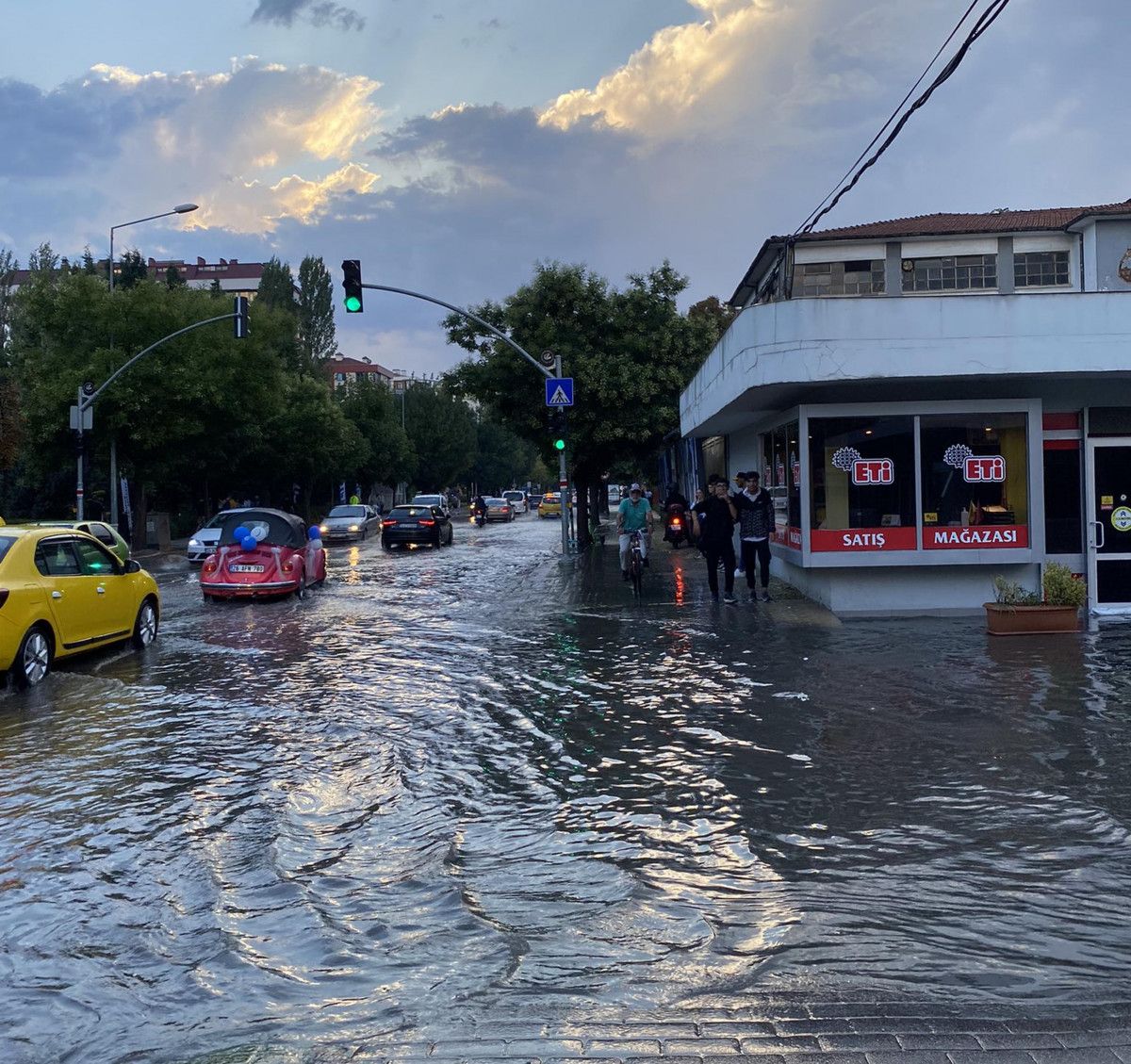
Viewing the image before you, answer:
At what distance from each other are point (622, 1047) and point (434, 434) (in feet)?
289

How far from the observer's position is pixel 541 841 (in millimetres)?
6379

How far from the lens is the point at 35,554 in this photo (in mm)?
12008

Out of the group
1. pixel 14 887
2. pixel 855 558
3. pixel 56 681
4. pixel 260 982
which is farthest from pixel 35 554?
pixel 855 558

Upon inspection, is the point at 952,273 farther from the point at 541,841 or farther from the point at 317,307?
the point at 317,307

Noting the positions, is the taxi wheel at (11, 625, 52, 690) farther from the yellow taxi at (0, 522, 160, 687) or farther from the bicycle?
the bicycle

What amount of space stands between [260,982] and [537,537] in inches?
1585

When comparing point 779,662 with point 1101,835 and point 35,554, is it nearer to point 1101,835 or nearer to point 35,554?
point 1101,835

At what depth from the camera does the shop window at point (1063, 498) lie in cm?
1611

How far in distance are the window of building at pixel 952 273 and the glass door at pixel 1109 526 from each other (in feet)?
55.9

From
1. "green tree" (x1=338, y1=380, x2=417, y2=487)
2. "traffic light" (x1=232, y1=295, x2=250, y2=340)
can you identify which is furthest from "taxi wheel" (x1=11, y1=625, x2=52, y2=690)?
"green tree" (x1=338, y1=380, x2=417, y2=487)

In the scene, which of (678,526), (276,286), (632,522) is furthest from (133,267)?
(632,522)

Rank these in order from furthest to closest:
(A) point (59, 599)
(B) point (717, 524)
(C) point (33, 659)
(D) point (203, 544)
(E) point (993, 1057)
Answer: (D) point (203, 544) → (B) point (717, 524) → (A) point (59, 599) → (C) point (33, 659) → (E) point (993, 1057)

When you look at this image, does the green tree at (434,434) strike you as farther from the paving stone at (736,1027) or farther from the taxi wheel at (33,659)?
the paving stone at (736,1027)

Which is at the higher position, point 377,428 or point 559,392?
point 377,428
